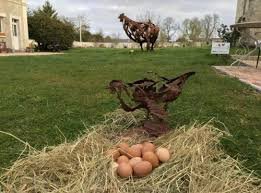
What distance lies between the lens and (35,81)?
6.42 m

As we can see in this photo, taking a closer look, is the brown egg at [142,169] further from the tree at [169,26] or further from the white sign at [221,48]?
the tree at [169,26]

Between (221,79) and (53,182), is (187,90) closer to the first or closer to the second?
(221,79)

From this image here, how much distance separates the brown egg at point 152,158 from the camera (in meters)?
2.03

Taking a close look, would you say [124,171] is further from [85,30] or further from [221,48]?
Answer: [85,30]

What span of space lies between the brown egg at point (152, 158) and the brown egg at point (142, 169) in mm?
49

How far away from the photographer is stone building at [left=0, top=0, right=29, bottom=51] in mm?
20258

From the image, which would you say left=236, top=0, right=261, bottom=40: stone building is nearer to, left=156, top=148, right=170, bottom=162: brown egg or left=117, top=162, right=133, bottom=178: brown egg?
left=156, top=148, right=170, bottom=162: brown egg

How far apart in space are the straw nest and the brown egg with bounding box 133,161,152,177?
33 mm

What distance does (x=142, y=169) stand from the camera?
1.95m

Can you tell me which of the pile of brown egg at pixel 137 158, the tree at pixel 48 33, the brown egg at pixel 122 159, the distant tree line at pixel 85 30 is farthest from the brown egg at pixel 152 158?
the tree at pixel 48 33

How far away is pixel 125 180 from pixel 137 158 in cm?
18

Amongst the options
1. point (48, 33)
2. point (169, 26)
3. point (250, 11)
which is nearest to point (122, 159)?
point (250, 11)

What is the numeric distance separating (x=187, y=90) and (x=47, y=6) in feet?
124

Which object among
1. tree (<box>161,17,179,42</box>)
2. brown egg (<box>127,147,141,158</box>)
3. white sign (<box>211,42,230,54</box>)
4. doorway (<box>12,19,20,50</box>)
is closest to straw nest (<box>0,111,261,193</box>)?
brown egg (<box>127,147,141,158</box>)
